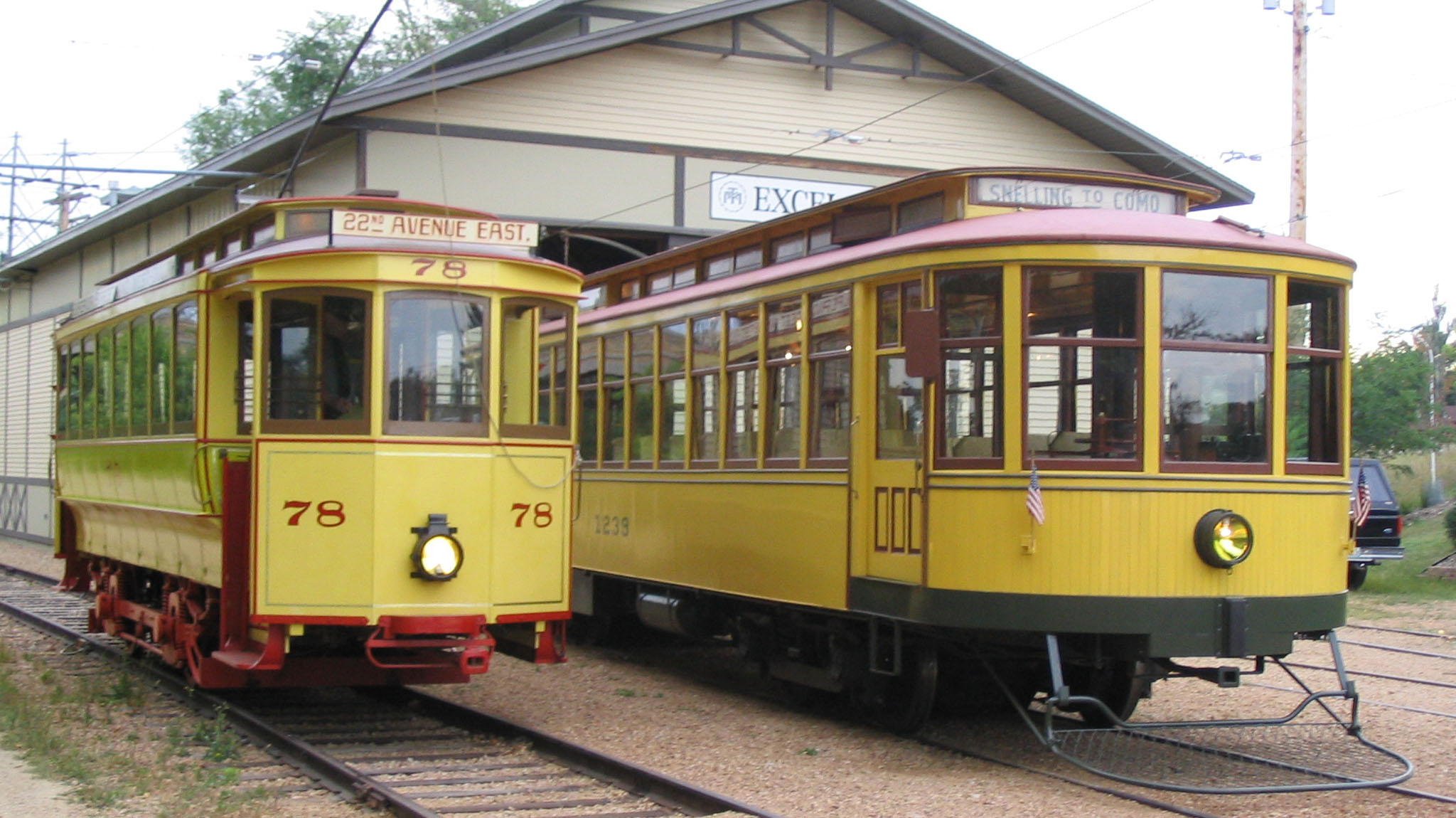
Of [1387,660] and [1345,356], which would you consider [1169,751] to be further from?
[1387,660]

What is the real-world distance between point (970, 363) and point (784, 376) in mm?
1907

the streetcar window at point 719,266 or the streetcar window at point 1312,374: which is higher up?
the streetcar window at point 719,266

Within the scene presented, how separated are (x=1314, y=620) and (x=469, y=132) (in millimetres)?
12799

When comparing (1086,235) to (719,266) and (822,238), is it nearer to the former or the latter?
(822,238)

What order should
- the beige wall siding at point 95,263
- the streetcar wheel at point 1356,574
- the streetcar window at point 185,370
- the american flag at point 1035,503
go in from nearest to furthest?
1. the american flag at point 1035,503
2. the streetcar window at point 185,370
3. the streetcar wheel at point 1356,574
4. the beige wall siding at point 95,263

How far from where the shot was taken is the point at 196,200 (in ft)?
80.9

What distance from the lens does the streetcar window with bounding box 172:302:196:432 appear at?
955 cm

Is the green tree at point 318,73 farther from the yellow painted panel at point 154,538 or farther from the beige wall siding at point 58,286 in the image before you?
the yellow painted panel at point 154,538

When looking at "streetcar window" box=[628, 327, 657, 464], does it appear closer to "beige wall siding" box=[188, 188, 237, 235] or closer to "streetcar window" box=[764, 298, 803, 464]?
"streetcar window" box=[764, 298, 803, 464]

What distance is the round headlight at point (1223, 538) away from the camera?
315 inches

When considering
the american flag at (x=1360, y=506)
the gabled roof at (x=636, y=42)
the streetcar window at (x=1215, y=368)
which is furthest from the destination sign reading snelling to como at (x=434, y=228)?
the gabled roof at (x=636, y=42)

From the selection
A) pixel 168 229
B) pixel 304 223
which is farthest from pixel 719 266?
pixel 168 229

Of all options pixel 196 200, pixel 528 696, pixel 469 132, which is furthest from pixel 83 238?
pixel 528 696

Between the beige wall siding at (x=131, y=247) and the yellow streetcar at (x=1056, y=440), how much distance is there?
19983 mm
